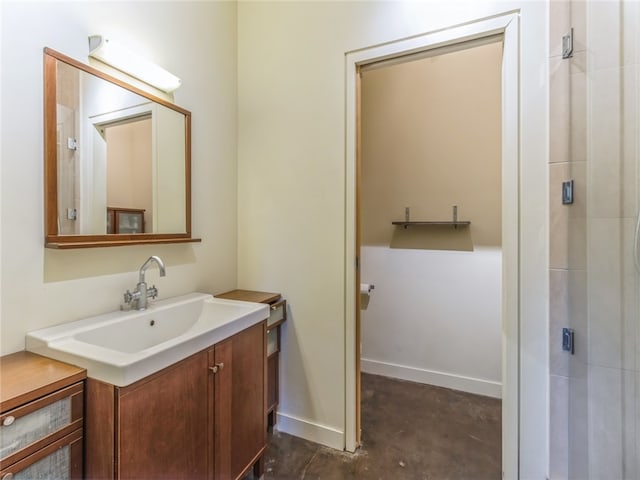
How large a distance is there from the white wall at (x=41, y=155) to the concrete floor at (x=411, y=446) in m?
1.09

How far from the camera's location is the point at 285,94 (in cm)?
188

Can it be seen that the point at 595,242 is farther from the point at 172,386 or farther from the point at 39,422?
the point at 39,422

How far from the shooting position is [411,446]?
5.87ft

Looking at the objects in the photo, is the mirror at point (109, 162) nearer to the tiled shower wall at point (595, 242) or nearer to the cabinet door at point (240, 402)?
the cabinet door at point (240, 402)

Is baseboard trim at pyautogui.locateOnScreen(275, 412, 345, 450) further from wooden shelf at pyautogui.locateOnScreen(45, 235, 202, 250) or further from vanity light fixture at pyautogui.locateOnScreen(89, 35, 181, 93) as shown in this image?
vanity light fixture at pyautogui.locateOnScreen(89, 35, 181, 93)

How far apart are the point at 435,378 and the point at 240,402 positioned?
1.79 metres

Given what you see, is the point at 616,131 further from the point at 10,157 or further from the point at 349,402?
the point at 10,157

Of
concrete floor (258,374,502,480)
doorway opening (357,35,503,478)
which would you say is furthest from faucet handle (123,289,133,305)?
doorway opening (357,35,503,478)

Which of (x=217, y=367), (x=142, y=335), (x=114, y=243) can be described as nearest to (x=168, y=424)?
(x=217, y=367)

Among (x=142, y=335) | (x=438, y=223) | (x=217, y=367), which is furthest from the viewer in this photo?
(x=438, y=223)

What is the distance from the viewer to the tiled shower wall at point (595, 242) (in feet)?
3.65

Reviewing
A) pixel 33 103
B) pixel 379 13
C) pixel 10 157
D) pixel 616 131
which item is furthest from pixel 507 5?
pixel 10 157

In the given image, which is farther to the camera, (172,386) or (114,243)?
(114,243)

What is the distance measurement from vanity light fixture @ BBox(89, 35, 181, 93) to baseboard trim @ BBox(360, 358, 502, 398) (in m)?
2.55
